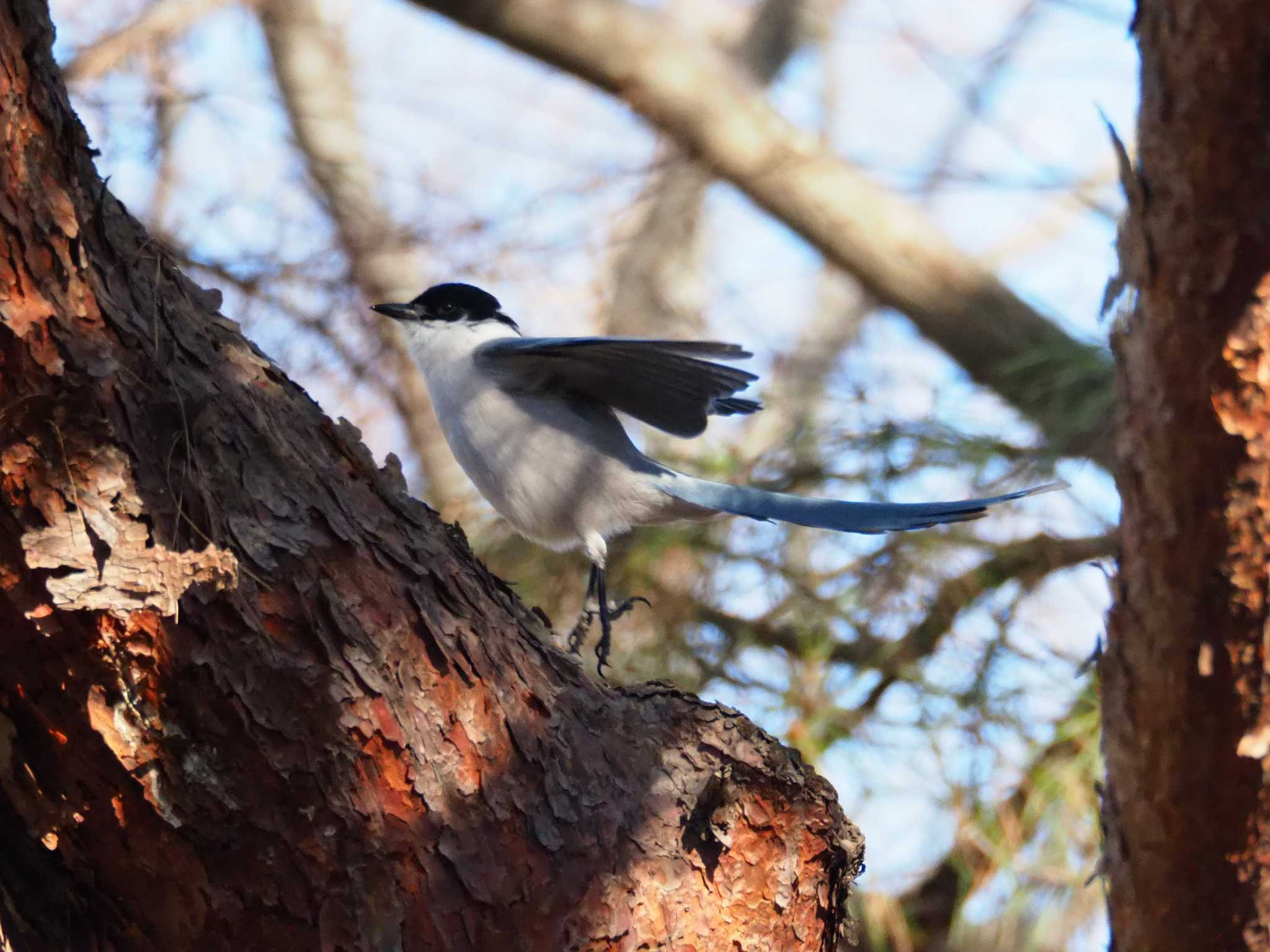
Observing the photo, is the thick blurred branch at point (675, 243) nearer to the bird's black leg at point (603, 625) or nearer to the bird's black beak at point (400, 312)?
the bird's black beak at point (400, 312)

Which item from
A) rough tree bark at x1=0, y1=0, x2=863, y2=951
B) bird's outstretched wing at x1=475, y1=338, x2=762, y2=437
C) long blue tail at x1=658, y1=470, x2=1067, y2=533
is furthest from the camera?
bird's outstretched wing at x1=475, y1=338, x2=762, y2=437

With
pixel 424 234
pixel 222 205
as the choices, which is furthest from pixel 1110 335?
pixel 424 234

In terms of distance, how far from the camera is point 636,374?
270 cm

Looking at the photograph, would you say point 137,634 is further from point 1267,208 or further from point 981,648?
point 981,648

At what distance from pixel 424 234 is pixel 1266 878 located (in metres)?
3.84

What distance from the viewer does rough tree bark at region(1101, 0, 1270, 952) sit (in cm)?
188

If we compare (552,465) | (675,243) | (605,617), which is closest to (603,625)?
(605,617)

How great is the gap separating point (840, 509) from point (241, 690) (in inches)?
54.3

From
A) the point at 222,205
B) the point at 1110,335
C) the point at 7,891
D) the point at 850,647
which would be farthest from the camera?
the point at 850,647

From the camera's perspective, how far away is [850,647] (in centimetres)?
418

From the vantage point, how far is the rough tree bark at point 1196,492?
1.88 meters

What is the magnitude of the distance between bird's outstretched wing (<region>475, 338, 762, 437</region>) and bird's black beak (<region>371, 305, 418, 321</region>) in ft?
1.47

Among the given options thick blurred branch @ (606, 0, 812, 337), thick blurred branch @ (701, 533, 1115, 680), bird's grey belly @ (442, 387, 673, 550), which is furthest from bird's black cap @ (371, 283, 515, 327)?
thick blurred branch @ (606, 0, 812, 337)

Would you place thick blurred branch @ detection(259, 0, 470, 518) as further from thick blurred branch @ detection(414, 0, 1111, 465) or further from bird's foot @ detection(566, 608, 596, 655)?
bird's foot @ detection(566, 608, 596, 655)
